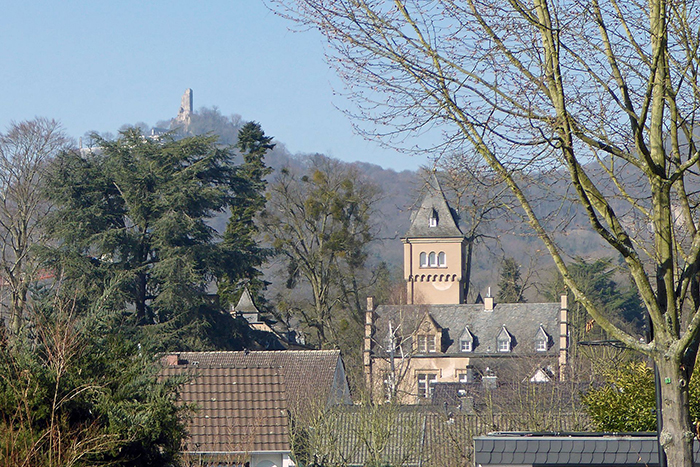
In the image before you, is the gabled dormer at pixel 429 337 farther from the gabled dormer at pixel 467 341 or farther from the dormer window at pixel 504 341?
the dormer window at pixel 504 341

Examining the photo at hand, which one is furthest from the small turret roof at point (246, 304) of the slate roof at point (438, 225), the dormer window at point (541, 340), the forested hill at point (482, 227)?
the slate roof at point (438, 225)

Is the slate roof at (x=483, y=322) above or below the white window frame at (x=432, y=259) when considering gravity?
below

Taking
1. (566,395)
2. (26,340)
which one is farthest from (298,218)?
(26,340)

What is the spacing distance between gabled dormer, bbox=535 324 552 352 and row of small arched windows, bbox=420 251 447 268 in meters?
12.4

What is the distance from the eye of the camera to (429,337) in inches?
2534

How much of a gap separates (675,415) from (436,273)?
2634 inches

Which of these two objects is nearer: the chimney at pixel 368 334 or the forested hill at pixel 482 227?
the forested hill at pixel 482 227

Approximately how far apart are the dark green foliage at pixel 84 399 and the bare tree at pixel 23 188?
91.7 feet

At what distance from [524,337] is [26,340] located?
56282 mm

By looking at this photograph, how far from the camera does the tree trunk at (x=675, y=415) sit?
6824mm

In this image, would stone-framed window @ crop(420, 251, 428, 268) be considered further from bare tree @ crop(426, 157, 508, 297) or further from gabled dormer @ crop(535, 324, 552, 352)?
bare tree @ crop(426, 157, 508, 297)

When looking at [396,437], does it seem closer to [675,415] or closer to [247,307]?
[675,415]

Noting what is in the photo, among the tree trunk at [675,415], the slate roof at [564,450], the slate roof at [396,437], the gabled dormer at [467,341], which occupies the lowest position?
the slate roof at [396,437]

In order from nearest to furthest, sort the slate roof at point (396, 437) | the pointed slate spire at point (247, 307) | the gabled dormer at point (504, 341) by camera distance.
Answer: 1. the slate roof at point (396, 437)
2. the pointed slate spire at point (247, 307)
3. the gabled dormer at point (504, 341)
